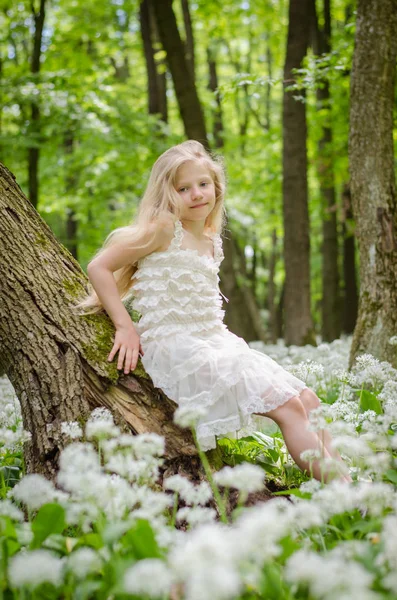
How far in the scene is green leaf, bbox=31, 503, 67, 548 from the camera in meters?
2.04

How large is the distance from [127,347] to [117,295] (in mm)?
312

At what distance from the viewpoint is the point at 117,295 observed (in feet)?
10.8

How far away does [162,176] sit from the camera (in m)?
3.64

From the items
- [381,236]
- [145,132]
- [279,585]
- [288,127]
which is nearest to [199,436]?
[279,585]

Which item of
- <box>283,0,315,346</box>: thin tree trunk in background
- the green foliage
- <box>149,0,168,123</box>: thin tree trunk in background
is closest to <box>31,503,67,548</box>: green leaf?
the green foliage

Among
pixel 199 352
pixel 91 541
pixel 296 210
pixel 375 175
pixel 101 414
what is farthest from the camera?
pixel 296 210

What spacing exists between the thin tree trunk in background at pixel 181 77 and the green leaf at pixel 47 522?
20.7 ft

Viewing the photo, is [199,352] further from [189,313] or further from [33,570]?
[33,570]

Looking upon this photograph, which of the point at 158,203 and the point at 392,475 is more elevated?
the point at 158,203

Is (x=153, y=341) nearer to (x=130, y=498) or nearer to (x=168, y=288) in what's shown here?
(x=168, y=288)

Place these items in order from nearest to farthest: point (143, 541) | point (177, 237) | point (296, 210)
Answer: point (143, 541) < point (177, 237) < point (296, 210)

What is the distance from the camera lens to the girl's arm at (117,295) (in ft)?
10.4

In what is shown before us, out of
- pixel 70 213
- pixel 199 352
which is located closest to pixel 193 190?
pixel 199 352

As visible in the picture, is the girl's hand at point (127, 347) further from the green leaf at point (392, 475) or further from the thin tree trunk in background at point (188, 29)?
the thin tree trunk in background at point (188, 29)
